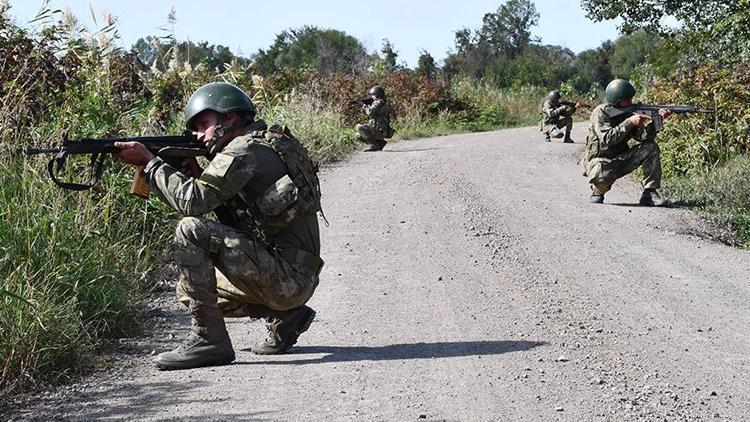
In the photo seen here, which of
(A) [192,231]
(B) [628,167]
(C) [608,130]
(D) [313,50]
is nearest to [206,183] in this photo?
(A) [192,231]

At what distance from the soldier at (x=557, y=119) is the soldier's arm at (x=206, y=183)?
19168 millimetres

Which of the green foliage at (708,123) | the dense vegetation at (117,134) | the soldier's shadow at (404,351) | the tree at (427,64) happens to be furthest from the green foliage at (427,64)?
the soldier's shadow at (404,351)

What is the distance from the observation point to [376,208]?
41.4 ft

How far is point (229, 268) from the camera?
6.29 metres

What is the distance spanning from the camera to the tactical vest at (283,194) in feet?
20.7

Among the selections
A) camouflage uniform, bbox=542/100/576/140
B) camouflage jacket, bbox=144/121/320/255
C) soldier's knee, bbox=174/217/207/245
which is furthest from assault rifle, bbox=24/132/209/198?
camouflage uniform, bbox=542/100/576/140

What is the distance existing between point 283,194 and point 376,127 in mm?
14586

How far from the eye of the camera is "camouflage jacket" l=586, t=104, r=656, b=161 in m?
13.6

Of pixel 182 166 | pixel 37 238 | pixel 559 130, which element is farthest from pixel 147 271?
pixel 559 130

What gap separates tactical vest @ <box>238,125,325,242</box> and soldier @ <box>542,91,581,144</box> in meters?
18.8

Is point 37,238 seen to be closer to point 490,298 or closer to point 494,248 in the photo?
point 490,298

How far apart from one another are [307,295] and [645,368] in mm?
1999

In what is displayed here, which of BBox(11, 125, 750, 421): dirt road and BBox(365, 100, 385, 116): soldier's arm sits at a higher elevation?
BBox(365, 100, 385, 116): soldier's arm

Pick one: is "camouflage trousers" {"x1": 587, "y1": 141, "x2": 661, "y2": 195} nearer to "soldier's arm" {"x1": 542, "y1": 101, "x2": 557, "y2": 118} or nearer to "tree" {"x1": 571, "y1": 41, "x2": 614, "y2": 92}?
"soldier's arm" {"x1": 542, "y1": 101, "x2": 557, "y2": 118}
